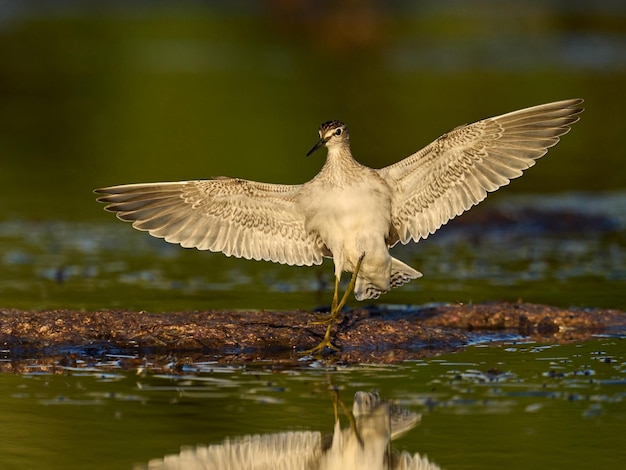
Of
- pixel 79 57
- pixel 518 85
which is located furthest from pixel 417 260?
pixel 79 57

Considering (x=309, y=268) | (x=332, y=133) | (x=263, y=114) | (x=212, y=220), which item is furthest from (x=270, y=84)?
(x=332, y=133)

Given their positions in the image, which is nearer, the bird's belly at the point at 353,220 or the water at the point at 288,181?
the water at the point at 288,181

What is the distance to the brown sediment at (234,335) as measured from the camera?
10.0 meters

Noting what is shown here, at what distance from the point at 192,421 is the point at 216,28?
1494 inches

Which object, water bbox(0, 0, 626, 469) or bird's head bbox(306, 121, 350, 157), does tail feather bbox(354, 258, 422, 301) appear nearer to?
A: water bbox(0, 0, 626, 469)

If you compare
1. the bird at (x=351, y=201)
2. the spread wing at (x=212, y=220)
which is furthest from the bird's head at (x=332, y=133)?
the spread wing at (x=212, y=220)

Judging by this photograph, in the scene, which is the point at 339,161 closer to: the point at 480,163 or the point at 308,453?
the point at 480,163

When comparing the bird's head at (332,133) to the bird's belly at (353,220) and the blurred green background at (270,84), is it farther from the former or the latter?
the blurred green background at (270,84)

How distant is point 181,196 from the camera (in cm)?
1074

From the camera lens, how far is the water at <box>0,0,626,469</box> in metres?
8.13

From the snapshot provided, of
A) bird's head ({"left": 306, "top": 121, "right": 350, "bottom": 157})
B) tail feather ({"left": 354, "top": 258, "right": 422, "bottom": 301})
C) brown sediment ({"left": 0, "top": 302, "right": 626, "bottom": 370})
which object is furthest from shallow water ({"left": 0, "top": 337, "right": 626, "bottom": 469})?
bird's head ({"left": 306, "top": 121, "right": 350, "bottom": 157})

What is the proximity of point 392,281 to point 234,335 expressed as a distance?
1329 millimetres

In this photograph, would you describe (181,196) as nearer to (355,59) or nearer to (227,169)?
(227,169)

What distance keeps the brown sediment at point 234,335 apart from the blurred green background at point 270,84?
23.7 ft
